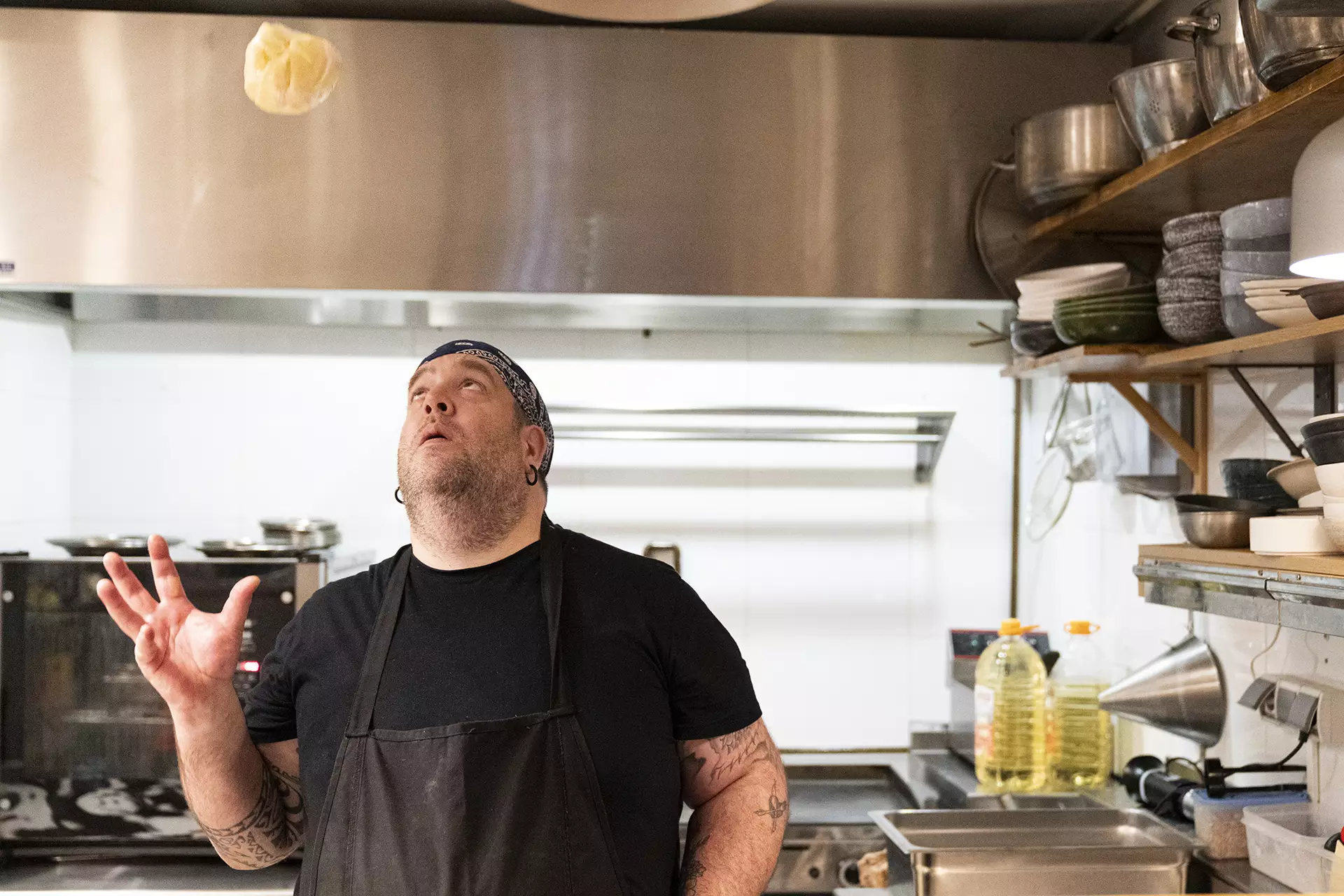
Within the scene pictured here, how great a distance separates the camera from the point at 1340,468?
1386 mm

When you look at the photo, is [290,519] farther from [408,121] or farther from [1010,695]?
[1010,695]

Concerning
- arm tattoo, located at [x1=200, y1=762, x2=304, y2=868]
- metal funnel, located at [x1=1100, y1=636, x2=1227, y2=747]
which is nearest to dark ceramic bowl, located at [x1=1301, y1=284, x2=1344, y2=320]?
metal funnel, located at [x1=1100, y1=636, x2=1227, y2=747]

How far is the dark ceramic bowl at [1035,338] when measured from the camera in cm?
226

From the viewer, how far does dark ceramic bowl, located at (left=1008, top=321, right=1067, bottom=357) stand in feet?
7.42

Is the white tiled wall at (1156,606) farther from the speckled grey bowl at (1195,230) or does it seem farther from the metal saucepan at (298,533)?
the metal saucepan at (298,533)

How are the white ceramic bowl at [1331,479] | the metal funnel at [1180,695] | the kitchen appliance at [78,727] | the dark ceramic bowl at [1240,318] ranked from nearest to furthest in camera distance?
the white ceramic bowl at [1331,479] < the dark ceramic bowl at [1240,318] < the metal funnel at [1180,695] < the kitchen appliance at [78,727]

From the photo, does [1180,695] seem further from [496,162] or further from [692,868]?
[496,162]

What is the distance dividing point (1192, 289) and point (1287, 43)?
48 cm

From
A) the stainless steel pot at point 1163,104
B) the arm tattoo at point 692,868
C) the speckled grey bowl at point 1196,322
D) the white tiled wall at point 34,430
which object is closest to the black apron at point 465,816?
the arm tattoo at point 692,868

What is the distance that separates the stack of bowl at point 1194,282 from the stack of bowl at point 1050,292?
33 centimetres

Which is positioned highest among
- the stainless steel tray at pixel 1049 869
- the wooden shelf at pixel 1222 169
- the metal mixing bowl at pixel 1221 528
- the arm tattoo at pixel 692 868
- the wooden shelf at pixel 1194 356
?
the wooden shelf at pixel 1222 169

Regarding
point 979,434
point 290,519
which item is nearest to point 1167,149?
point 979,434

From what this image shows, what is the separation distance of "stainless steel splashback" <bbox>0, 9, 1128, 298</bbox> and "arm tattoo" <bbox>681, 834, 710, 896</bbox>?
4.56 feet

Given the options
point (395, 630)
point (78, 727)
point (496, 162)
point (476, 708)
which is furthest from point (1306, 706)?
point (78, 727)
